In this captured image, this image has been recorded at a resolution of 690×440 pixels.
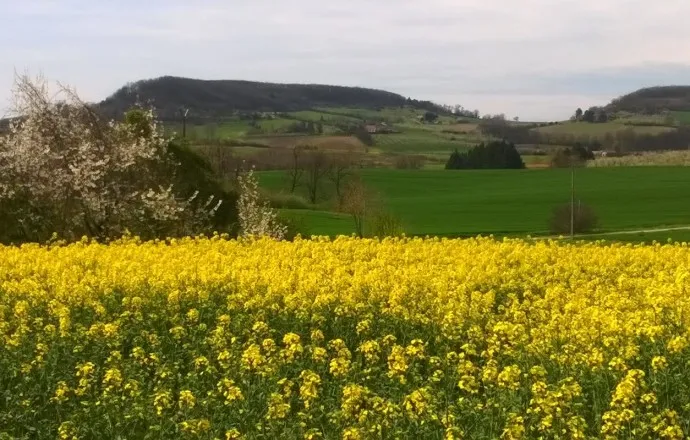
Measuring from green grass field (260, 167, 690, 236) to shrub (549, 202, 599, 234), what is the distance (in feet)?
5.59

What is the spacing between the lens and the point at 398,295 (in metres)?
12.2

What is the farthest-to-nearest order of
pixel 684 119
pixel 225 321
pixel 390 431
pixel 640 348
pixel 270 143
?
pixel 684 119
pixel 270 143
pixel 225 321
pixel 640 348
pixel 390 431

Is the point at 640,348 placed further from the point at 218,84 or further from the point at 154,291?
the point at 218,84

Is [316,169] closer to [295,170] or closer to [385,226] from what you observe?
[295,170]

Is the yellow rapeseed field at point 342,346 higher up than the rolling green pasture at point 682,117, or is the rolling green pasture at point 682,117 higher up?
the rolling green pasture at point 682,117

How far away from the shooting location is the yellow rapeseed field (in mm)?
7332

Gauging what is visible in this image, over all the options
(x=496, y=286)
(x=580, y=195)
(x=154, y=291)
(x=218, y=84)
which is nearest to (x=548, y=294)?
(x=496, y=286)

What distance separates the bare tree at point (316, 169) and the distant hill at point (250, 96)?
85.0 ft

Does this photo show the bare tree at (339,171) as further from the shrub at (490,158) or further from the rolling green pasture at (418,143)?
the rolling green pasture at (418,143)

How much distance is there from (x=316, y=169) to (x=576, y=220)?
1217 inches

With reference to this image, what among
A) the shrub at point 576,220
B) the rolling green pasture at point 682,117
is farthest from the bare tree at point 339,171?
the rolling green pasture at point 682,117

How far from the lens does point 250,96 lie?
6289 inches

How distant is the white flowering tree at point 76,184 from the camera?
85.9ft

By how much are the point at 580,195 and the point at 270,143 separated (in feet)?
116
